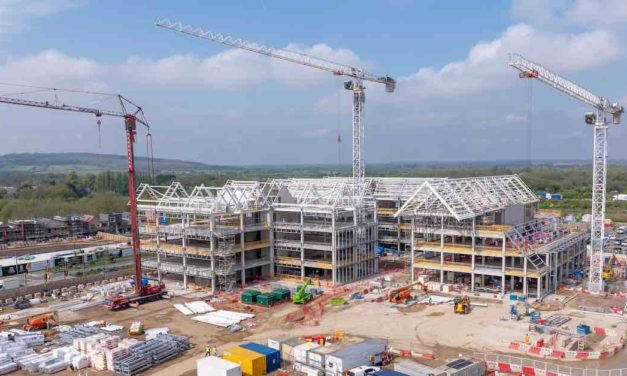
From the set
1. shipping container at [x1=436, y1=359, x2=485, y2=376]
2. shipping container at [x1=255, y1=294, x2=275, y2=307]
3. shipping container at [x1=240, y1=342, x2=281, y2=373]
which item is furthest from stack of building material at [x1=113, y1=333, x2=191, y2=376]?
shipping container at [x1=436, y1=359, x2=485, y2=376]

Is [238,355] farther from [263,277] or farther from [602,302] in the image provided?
[602,302]

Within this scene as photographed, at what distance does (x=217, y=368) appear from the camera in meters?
33.0

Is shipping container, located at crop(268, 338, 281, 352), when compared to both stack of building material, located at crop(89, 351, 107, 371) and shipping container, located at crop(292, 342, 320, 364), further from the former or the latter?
stack of building material, located at crop(89, 351, 107, 371)

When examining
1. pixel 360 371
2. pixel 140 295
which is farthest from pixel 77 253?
pixel 360 371

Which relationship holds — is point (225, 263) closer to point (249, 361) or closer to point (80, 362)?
point (80, 362)

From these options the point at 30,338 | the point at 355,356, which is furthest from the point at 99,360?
the point at 355,356

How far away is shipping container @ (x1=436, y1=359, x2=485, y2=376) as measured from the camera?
31.2m

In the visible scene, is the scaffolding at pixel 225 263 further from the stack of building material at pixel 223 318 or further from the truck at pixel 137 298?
the stack of building material at pixel 223 318

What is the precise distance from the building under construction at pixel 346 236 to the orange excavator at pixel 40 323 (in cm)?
1433

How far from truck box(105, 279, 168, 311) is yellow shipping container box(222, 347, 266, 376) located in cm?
2075

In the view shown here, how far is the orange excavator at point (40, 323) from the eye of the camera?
4597cm

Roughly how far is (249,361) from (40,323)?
22732 mm

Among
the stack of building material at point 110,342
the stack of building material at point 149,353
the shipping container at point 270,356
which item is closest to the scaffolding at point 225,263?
the stack of building material at point 149,353

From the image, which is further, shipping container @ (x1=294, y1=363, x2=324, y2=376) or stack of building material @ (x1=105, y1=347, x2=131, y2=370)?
stack of building material @ (x1=105, y1=347, x2=131, y2=370)
